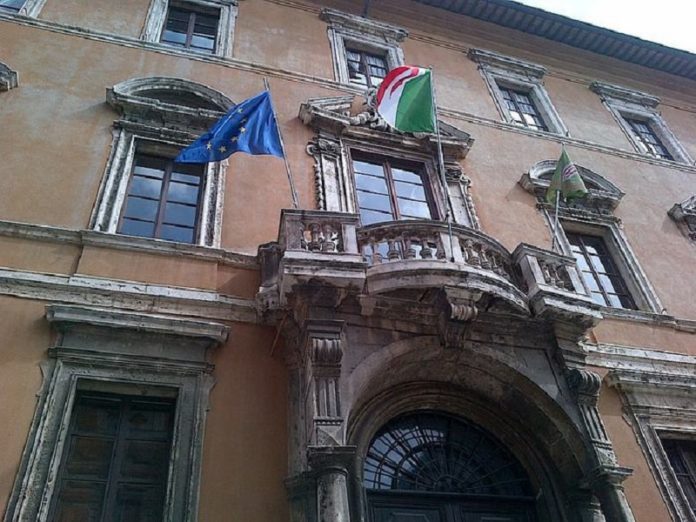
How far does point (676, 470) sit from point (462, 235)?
4111mm

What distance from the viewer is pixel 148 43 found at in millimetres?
10133

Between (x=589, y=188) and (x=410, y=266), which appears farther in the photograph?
(x=589, y=188)

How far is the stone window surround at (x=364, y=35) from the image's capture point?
12.5 meters

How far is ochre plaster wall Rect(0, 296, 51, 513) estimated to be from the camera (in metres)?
5.37

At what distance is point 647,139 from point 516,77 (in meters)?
3.43

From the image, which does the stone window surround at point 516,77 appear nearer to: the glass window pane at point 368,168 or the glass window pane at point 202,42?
the glass window pane at point 368,168

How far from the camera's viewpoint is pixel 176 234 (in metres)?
7.76

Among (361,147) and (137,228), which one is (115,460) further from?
(361,147)

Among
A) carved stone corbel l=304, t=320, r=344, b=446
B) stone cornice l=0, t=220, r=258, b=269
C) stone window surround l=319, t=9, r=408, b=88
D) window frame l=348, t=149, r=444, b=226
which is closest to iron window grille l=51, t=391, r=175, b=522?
carved stone corbel l=304, t=320, r=344, b=446

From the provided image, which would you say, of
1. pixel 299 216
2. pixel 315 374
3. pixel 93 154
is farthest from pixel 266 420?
pixel 93 154

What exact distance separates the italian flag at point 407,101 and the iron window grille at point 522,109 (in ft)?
14.4

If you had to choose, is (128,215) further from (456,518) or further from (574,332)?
(574,332)

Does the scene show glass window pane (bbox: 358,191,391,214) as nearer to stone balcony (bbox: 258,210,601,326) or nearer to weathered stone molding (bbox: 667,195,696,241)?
stone balcony (bbox: 258,210,601,326)

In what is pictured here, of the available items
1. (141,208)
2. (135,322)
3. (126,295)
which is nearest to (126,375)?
(135,322)
